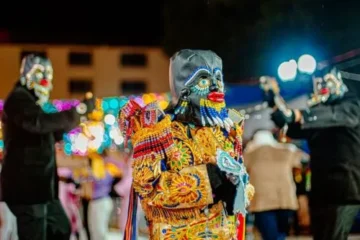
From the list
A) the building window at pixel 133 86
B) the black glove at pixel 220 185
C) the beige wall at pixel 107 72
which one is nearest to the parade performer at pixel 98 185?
the black glove at pixel 220 185

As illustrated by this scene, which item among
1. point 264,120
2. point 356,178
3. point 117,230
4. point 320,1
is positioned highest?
point 320,1

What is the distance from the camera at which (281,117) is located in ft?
17.5

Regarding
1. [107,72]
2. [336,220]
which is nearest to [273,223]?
[336,220]

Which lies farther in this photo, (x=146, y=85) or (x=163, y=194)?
(x=146, y=85)

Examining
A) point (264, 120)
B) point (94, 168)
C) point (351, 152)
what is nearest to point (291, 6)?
point (264, 120)

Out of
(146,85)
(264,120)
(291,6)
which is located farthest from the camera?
(146,85)

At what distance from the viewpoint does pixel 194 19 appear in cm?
1180

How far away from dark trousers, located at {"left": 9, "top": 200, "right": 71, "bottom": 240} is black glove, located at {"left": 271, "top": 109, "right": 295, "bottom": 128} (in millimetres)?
1641

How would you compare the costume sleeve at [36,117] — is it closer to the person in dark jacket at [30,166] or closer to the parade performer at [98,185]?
the person in dark jacket at [30,166]

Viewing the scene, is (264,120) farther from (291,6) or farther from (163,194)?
(163,194)

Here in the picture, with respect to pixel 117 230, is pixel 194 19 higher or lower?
higher

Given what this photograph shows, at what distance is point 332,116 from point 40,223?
226 cm

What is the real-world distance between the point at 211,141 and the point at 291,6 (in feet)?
25.2

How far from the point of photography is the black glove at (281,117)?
17.5 feet
